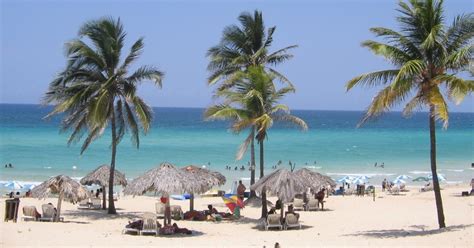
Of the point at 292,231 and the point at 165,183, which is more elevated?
the point at 165,183

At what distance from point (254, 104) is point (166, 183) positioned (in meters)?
4.98

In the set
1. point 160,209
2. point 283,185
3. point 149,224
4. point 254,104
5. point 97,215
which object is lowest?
point 149,224

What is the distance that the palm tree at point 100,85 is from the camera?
19.9m

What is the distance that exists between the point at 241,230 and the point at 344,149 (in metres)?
55.6

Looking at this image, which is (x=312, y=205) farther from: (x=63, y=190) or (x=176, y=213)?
(x=63, y=190)

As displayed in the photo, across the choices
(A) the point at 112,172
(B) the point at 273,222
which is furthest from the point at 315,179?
(A) the point at 112,172

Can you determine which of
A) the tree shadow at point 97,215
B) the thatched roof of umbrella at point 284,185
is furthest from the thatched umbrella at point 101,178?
the thatched roof of umbrella at point 284,185

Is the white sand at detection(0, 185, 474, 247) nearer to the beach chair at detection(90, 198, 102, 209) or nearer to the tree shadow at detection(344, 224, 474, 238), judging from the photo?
the tree shadow at detection(344, 224, 474, 238)

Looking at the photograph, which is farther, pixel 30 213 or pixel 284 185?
pixel 30 213

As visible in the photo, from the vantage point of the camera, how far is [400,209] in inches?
902

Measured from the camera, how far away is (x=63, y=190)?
57.9 feet

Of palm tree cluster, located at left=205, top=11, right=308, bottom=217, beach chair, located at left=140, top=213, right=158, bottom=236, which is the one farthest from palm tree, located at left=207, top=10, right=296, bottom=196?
beach chair, located at left=140, top=213, right=158, bottom=236

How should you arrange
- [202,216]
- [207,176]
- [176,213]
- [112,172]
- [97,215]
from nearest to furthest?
[207,176] → [202,216] → [176,213] → [97,215] → [112,172]

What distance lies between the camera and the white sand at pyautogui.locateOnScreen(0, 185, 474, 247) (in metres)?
14.4
